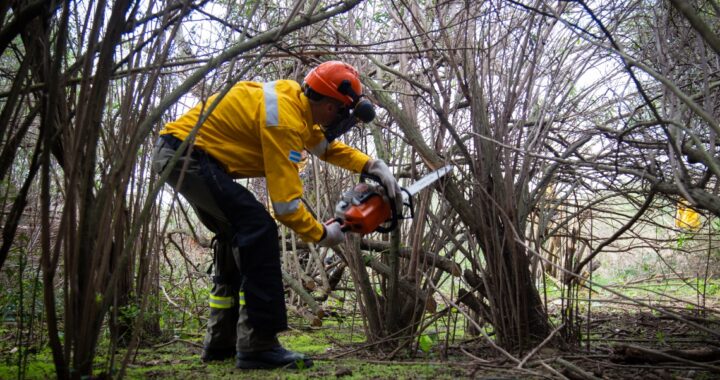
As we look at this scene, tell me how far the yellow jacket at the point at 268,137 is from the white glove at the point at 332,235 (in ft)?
0.13

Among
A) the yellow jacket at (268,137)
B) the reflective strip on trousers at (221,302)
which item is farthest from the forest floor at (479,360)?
the yellow jacket at (268,137)

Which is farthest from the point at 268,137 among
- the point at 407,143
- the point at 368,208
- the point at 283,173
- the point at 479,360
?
the point at 479,360

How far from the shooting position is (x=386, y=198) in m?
2.88

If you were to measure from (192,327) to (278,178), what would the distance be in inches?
84.6

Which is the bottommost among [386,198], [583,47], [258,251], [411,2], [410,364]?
[410,364]

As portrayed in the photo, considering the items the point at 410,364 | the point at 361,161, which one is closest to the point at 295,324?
the point at 361,161

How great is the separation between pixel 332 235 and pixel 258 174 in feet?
1.91

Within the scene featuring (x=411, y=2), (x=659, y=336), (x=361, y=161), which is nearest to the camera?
(x=659, y=336)

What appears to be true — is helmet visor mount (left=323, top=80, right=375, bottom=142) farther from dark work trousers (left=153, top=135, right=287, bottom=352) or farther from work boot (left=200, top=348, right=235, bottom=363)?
work boot (left=200, top=348, right=235, bottom=363)

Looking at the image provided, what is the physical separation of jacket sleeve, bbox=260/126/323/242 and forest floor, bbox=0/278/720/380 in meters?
0.76

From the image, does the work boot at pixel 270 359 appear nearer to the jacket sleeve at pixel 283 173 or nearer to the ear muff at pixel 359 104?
the jacket sleeve at pixel 283 173

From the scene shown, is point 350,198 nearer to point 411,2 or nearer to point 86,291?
point 411,2

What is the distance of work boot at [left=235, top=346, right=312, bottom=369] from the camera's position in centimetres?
266

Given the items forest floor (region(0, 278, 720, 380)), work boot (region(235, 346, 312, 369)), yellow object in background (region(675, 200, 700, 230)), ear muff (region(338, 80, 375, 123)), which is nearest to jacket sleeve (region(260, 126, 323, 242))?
ear muff (region(338, 80, 375, 123))
